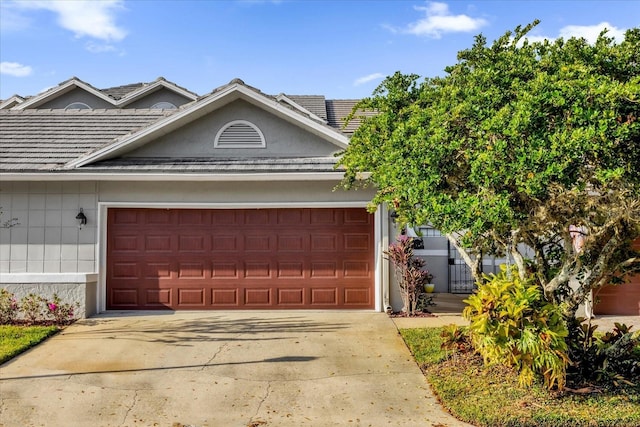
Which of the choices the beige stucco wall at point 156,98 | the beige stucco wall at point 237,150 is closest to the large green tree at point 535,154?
the beige stucco wall at point 237,150

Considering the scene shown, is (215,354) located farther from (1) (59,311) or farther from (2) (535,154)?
(2) (535,154)

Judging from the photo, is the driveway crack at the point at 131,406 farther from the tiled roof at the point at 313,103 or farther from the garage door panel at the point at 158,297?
the tiled roof at the point at 313,103

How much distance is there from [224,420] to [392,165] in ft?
12.1

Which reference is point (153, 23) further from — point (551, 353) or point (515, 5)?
point (551, 353)

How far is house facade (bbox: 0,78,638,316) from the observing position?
37.4 feet

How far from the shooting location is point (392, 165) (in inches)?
264

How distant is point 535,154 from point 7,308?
1025 cm

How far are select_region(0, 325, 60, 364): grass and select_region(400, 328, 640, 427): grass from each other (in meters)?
6.42

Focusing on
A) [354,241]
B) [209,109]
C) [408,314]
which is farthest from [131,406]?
[209,109]

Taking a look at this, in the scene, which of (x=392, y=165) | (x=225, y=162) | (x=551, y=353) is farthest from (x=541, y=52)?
(x=225, y=162)

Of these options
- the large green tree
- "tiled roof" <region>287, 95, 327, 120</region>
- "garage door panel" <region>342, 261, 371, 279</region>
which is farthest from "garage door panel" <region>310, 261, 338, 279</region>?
"tiled roof" <region>287, 95, 327, 120</region>

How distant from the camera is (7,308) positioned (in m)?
10.4

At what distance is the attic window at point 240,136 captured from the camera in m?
11.8

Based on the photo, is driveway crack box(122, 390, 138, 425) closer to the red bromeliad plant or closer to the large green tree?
the large green tree
